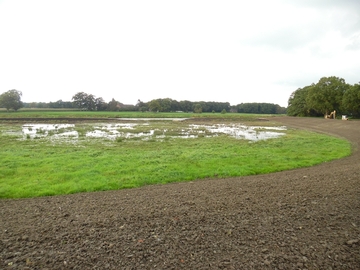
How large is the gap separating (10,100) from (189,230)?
118420mm

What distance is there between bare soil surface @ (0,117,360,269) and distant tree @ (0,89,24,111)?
112057 millimetres

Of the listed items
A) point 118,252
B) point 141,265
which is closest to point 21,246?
point 118,252

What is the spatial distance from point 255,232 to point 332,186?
4984 millimetres

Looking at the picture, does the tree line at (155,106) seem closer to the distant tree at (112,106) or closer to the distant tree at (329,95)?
the distant tree at (112,106)

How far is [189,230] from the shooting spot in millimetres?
5551

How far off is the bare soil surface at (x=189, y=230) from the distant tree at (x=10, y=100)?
11206 centimetres

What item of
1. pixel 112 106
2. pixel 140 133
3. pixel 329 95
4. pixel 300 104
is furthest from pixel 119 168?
pixel 112 106

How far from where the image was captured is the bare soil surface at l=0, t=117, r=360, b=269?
4.42m

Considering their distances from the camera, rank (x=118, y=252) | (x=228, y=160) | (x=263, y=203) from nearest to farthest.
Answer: (x=118, y=252), (x=263, y=203), (x=228, y=160)

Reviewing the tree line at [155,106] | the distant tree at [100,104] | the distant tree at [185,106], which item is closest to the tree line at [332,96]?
the tree line at [155,106]

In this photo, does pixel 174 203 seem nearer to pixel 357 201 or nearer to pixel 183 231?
pixel 183 231

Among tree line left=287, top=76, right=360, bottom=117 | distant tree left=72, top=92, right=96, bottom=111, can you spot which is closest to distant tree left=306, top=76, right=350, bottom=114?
tree line left=287, top=76, right=360, bottom=117

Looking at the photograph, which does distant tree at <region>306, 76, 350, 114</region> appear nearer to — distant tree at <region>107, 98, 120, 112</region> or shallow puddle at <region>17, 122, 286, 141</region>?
shallow puddle at <region>17, 122, 286, 141</region>

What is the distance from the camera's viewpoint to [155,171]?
40.6 feet
